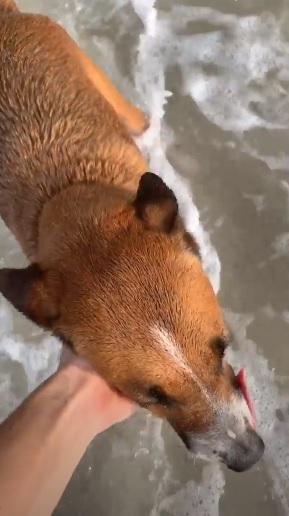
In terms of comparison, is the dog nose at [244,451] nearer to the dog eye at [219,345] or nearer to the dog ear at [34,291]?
the dog eye at [219,345]

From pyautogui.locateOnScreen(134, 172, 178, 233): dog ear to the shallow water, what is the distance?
1.39m

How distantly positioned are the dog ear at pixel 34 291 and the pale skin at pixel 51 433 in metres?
0.37

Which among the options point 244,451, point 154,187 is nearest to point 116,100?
point 154,187

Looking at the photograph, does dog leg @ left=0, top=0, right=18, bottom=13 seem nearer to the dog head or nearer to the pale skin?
the dog head

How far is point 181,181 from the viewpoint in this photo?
14.1 feet

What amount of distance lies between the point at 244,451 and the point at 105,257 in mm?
948

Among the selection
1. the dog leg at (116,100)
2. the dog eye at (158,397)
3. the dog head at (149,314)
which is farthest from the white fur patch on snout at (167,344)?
the dog leg at (116,100)

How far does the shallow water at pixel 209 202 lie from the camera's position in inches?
149

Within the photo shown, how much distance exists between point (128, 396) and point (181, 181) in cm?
190

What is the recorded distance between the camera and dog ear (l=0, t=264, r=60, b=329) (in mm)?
2746

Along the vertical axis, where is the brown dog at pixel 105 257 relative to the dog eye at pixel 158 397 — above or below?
Result: above

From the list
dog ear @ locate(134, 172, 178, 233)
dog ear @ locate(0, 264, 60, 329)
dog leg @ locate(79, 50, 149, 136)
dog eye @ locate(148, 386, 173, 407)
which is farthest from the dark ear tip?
dog leg @ locate(79, 50, 149, 136)

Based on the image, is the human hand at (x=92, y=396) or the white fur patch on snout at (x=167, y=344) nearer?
the white fur patch on snout at (x=167, y=344)

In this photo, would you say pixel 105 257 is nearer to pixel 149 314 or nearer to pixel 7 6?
pixel 149 314
